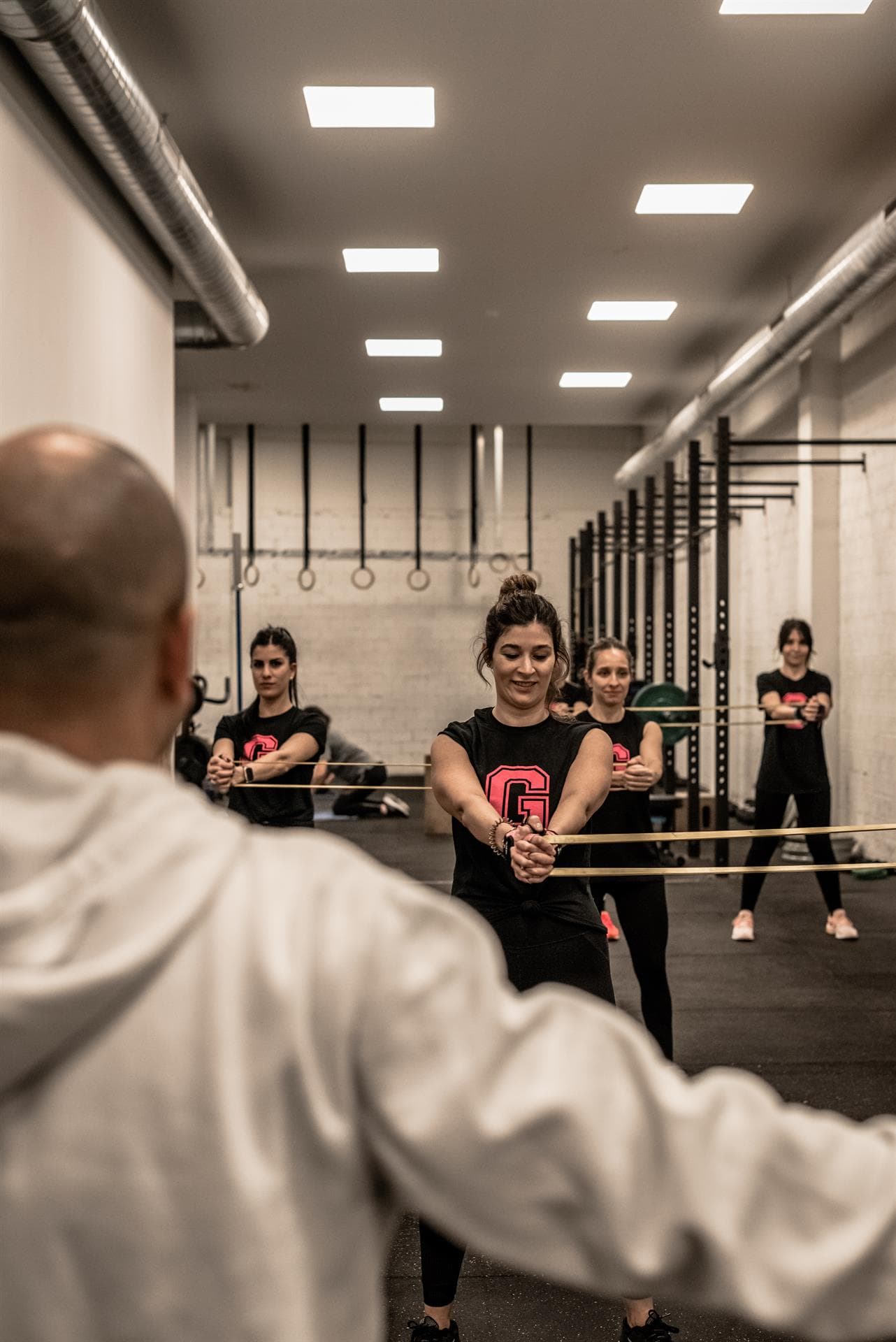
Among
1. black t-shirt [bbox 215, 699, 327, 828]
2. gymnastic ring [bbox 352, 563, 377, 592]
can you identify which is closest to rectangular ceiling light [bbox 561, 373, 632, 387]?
gymnastic ring [bbox 352, 563, 377, 592]

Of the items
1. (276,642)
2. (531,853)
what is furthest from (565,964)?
(276,642)

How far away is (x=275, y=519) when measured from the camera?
12.8m

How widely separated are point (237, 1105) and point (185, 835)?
14 cm

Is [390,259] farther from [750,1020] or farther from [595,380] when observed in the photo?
[750,1020]

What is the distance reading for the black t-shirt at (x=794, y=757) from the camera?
17.6 feet

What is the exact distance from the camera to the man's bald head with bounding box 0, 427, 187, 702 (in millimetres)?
657

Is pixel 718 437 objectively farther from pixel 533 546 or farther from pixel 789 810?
pixel 533 546

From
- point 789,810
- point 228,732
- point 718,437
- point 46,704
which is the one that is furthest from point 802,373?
A: point 46,704

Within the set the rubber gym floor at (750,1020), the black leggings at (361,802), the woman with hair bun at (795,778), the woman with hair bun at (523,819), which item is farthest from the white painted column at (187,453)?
the woman with hair bun at (523,819)

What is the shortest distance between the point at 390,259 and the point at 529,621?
5151 millimetres

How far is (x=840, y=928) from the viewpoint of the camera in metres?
5.43

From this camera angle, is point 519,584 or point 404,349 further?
point 404,349

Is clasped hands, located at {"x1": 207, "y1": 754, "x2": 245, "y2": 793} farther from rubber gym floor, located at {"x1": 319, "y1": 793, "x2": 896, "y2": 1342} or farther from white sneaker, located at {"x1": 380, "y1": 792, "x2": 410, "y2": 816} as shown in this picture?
white sneaker, located at {"x1": 380, "y1": 792, "x2": 410, "y2": 816}

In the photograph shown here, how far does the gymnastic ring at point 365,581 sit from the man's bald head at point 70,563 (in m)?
11.1
